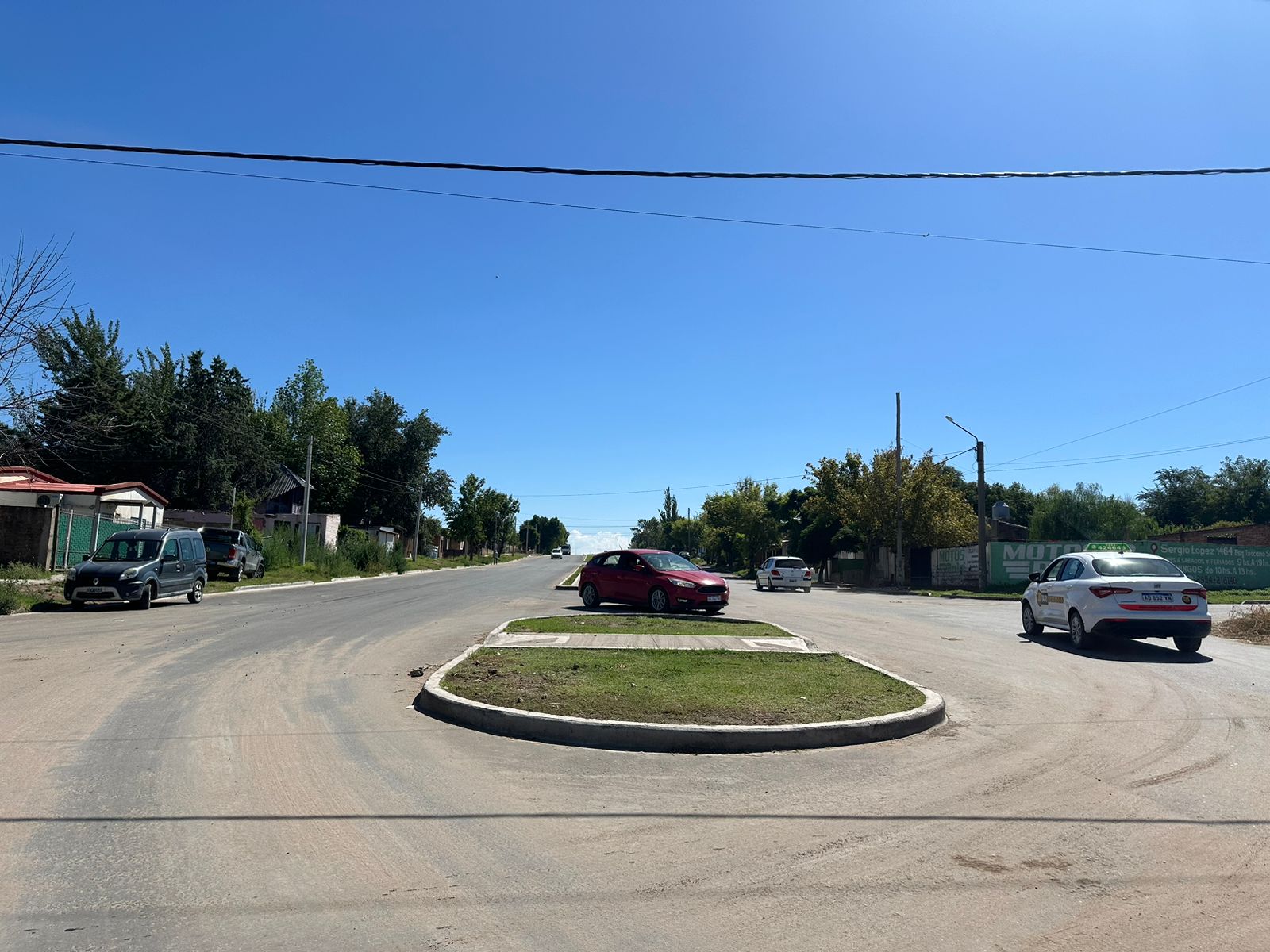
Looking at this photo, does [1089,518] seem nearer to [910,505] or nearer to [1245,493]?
[910,505]

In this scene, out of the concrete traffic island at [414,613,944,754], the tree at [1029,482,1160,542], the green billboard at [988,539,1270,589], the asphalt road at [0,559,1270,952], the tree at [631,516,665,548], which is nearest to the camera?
the asphalt road at [0,559,1270,952]

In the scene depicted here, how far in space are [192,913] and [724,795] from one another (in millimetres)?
3150

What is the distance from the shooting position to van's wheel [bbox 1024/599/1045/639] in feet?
51.5

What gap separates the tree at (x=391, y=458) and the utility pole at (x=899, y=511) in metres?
45.7

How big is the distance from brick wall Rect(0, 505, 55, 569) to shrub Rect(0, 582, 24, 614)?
7937 mm

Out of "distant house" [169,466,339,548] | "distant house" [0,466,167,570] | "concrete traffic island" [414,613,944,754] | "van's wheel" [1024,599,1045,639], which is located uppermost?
"distant house" [169,466,339,548]

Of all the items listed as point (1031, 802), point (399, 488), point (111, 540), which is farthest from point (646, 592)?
point (399, 488)

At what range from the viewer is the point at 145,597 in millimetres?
19922

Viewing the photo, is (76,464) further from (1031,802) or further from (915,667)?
(1031,802)

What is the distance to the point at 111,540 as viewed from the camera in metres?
20.6

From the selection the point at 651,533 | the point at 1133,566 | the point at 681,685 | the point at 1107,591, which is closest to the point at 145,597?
the point at 681,685

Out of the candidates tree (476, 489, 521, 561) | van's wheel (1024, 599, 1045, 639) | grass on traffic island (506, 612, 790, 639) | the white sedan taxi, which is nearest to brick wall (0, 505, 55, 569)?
grass on traffic island (506, 612, 790, 639)

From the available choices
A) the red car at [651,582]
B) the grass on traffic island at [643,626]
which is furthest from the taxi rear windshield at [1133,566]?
the red car at [651,582]

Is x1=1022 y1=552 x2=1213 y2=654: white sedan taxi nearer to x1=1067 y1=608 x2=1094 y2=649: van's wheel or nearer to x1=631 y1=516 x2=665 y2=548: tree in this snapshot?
x1=1067 y1=608 x2=1094 y2=649: van's wheel
